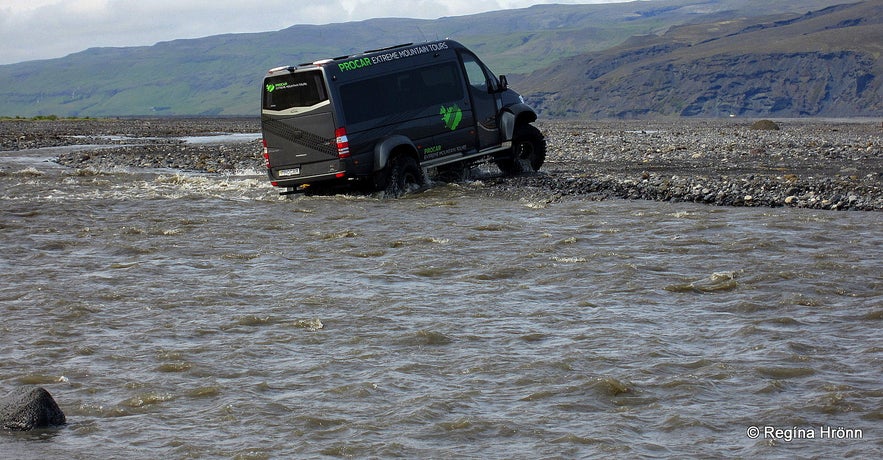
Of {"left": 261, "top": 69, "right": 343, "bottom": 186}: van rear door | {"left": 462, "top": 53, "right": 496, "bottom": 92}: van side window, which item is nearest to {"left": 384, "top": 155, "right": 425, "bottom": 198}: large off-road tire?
{"left": 261, "top": 69, "right": 343, "bottom": 186}: van rear door

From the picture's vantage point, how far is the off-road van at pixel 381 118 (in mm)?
18656

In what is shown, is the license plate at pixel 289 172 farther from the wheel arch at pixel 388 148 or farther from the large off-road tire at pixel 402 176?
the large off-road tire at pixel 402 176

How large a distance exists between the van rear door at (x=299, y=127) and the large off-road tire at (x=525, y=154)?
4788 millimetres

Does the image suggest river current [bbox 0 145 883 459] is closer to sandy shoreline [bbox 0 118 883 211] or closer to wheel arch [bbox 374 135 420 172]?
sandy shoreline [bbox 0 118 883 211]

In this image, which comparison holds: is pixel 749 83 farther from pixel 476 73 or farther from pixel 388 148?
pixel 388 148

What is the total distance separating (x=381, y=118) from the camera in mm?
19234

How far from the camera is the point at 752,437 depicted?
6.34 m

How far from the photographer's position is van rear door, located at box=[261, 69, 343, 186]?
18.6 m

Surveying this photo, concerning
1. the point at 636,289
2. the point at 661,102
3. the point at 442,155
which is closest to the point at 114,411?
the point at 636,289

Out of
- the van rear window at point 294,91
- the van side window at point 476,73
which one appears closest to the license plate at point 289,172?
the van rear window at point 294,91

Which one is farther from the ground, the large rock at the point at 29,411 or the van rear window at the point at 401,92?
the van rear window at the point at 401,92
